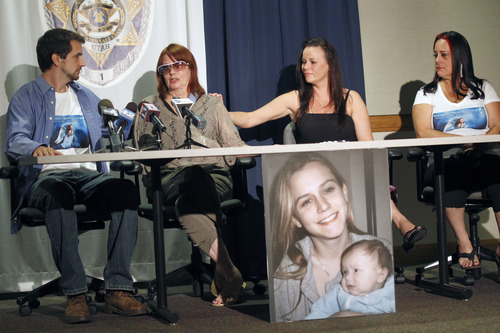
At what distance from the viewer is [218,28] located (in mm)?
3715

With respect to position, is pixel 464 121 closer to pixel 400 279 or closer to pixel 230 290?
pixel 400 279

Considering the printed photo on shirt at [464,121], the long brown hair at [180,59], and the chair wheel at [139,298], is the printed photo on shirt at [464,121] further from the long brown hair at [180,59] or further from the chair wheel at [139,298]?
the chair wheel at [139,298]

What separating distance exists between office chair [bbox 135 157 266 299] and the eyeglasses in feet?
2.09

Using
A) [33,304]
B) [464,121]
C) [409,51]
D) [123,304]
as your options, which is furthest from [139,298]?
[409,51]

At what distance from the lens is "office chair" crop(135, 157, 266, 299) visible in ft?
10.00

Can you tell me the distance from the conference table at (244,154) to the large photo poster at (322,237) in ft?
0.16

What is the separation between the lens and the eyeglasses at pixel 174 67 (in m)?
3.29

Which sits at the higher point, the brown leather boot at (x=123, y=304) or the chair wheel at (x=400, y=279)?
the brown leather boot at (x=123, y=304)

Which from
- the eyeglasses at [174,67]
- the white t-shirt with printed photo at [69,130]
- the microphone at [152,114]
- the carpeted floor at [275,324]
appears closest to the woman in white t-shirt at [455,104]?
the carpeted floor at [275,324]

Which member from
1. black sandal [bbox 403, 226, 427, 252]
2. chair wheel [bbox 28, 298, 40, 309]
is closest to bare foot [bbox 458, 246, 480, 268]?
black sandal [bbox 403, 226, 427, 252]

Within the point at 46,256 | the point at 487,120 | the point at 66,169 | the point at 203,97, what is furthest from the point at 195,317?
the point at 487,120

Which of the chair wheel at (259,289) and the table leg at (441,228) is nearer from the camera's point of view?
the table leg at (441,228)

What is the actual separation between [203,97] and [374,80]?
4.59 ft

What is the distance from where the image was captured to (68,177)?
9.78 ft
